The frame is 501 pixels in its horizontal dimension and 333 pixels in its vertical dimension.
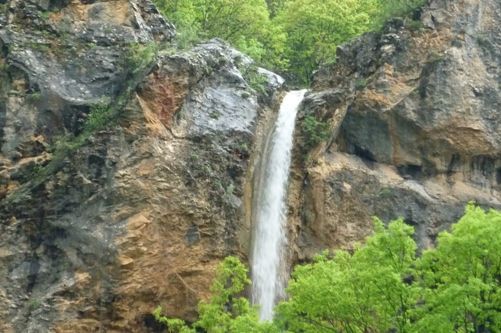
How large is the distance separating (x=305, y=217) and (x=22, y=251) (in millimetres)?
10164

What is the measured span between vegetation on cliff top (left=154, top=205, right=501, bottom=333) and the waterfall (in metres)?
6.54

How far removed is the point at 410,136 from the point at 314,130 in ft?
12.6

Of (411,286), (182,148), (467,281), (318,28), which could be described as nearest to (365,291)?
(411,286)

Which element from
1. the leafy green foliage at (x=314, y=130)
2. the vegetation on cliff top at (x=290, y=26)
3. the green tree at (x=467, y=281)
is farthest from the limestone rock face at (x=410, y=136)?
the vegetation on cliff top at (x=290, y=26)

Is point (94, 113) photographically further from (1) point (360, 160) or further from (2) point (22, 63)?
(1) point (360, 160)

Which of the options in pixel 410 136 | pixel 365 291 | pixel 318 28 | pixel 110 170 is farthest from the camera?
pixel 318 28

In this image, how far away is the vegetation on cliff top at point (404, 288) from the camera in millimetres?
15507

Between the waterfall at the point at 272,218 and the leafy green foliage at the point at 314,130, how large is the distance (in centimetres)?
70

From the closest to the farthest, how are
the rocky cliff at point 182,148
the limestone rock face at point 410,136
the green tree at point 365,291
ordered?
the green tree at point 365,291 < the rocky cliff at point 182,148 < the limestone rock face at point 410,136

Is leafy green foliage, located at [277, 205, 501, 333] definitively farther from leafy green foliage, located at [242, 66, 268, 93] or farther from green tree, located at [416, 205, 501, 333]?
leafy green foliage, located at [242, 66, 268, 93]

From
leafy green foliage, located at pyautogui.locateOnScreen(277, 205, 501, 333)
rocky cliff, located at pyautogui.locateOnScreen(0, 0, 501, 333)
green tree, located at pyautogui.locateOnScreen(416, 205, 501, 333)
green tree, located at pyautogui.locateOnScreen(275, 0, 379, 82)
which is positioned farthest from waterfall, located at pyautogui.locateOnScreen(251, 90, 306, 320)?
green tree, located at pyautogui.locateOnScreen(275, 0, 379, 82)

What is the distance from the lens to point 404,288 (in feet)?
51.4

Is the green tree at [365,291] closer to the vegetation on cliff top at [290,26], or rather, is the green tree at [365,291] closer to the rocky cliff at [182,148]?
the rocky cliff at [182,148]

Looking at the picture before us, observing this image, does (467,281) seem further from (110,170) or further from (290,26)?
(290,26)
